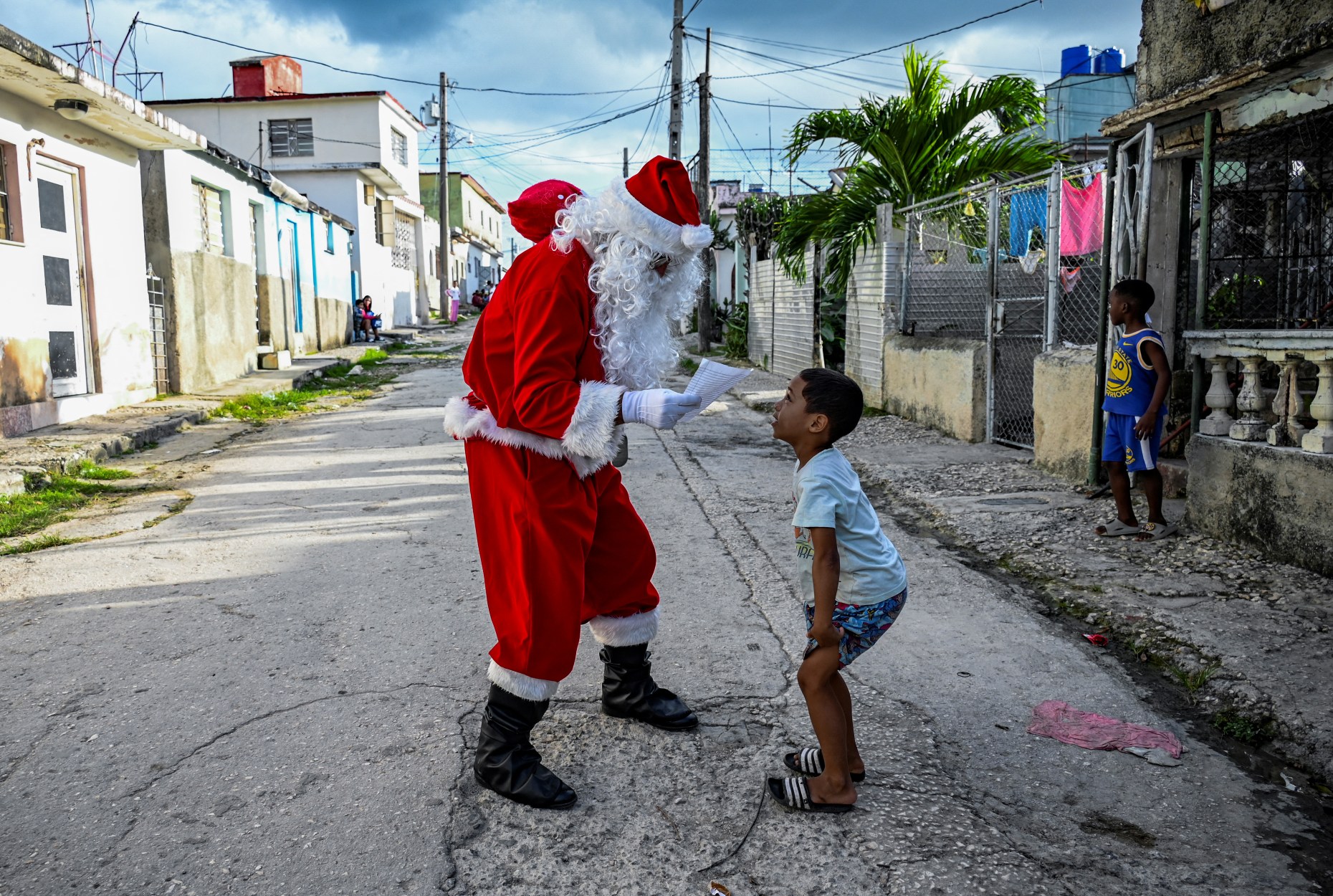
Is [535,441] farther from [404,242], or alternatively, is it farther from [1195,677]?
[404,242]

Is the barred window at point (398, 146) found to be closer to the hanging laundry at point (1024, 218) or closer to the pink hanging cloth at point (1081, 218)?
the hanging laundry at point (1024, 218)

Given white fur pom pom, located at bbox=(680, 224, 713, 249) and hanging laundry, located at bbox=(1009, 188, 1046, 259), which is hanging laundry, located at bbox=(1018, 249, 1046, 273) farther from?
white fur pom pom, located at bbox=(680, 224, 713, 249)

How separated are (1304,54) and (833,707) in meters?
3.92

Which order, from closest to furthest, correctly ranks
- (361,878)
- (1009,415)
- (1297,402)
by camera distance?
1. (361,878)
2. (1297,402)
3. (1009,415)

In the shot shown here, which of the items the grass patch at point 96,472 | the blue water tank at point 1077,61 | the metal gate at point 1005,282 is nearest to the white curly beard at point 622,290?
the metal gate at point 1005,282

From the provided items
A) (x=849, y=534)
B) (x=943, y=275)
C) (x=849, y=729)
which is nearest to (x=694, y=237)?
(x=849, y=534)

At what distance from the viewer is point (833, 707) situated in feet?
8.07

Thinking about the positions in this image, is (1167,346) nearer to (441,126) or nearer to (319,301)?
(319,301)

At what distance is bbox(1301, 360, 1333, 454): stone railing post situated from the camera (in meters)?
4.38

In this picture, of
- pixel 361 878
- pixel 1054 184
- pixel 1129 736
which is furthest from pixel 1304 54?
pixel 361 878

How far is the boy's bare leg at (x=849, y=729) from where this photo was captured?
252 centimetres

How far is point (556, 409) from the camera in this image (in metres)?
2.46

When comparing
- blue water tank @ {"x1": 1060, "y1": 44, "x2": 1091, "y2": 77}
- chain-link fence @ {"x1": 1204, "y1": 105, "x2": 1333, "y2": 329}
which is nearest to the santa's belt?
chain-link fence @ {"x1": 1204, "y1": 105, "x2": 1333, "y2": 329}

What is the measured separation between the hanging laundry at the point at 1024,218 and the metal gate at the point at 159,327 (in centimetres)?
988
